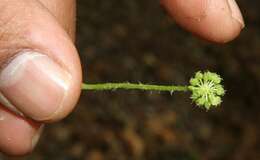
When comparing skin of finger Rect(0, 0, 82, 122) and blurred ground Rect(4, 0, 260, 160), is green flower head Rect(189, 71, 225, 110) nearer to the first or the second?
skin of finger Rect(0, 0, 82, 122)

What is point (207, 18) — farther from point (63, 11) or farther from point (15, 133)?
point (15, 133)

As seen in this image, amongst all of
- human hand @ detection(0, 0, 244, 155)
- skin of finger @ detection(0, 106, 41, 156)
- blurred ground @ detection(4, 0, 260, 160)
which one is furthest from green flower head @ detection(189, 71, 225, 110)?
blurred ground @ detection(4, 0, 260, 160)

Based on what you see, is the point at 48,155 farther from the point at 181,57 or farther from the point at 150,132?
the point at 181,57

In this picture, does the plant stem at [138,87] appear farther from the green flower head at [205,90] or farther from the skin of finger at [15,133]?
the skin of finger at [15,133]

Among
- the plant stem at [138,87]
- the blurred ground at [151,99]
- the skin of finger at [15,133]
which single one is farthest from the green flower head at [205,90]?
the blurred ground at [151,99]

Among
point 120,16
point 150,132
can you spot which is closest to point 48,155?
point 150,132

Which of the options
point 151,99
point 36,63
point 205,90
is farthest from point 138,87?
point 151,99
